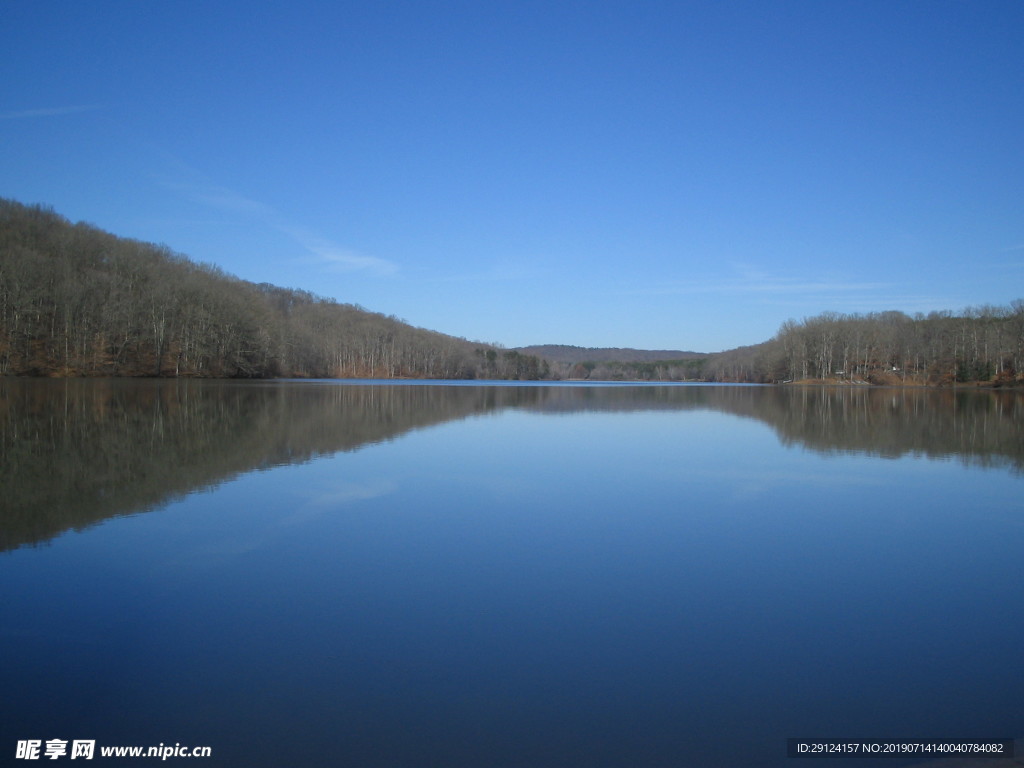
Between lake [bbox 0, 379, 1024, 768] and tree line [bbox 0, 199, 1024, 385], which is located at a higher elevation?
tree line [bbox 0, 199, 1024, 385]

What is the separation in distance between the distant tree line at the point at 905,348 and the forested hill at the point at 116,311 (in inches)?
2515

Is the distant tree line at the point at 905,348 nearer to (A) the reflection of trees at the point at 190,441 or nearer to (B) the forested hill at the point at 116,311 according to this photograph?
(A) the reflection of trees at the point at 190,441

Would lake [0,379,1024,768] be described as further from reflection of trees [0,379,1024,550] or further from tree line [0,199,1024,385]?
tree line [0,199,1024,385]

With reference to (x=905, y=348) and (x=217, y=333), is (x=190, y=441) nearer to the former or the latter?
(x=217, y=333)

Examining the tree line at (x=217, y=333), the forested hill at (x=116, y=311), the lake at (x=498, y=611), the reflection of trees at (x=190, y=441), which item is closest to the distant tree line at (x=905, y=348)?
the tree line at (x=217, y=333)

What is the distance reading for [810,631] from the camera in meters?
4.51

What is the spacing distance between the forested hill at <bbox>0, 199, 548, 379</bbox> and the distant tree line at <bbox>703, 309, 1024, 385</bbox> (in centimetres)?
6388

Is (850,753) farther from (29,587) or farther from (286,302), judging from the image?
(286,302)

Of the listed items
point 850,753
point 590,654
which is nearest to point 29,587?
→ point 590,654

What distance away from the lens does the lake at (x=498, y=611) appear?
10.7 feet

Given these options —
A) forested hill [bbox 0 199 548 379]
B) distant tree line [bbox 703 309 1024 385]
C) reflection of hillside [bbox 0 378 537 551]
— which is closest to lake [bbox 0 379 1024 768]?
reflection of hillside [bbox 0 378 537 551]

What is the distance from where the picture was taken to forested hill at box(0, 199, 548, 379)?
4831cm

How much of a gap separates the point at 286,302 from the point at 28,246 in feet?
207

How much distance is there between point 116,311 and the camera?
52.3 m
